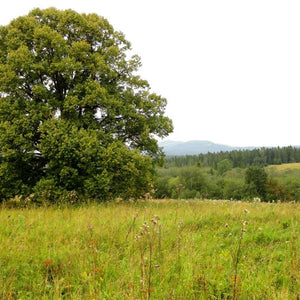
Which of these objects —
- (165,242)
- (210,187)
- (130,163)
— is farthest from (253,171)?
(165,242)

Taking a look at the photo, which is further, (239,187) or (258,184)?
(239,187)

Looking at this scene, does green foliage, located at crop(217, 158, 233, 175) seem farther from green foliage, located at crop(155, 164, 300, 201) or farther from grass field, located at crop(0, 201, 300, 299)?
grass field, located at crop(0, 201, 300, 299)

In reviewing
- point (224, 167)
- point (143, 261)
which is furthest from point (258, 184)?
point (143, 261)

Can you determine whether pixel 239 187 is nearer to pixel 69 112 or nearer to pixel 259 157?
pixel 69 112

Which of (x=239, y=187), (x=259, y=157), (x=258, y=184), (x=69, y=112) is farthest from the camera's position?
(x=259, y=157)

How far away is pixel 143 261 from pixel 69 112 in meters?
10.9

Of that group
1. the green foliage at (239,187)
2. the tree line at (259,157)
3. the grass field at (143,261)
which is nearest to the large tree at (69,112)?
the grass field at (143,261)

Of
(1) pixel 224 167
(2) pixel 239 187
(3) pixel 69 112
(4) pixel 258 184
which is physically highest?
(3) pixel 69 112

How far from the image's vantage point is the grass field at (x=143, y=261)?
144 inches

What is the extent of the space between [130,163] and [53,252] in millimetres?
7760

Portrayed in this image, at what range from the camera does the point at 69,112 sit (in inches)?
522

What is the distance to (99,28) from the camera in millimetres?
14617

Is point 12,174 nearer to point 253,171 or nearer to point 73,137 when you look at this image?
point 73,137

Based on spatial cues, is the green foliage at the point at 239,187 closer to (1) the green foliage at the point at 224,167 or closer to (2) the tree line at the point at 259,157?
(1) the green foliage at the point at 224,167
